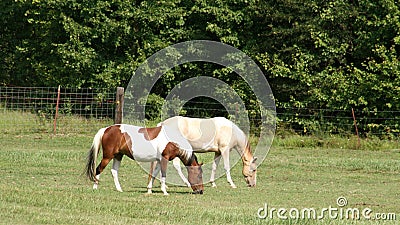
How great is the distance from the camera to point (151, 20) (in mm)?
28734

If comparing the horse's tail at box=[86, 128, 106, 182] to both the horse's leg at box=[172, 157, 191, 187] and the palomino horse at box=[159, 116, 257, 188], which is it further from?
the palomino horse at box=[159, 116, 257, 188]

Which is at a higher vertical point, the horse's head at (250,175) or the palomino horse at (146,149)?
the palomino horse at (146,149)

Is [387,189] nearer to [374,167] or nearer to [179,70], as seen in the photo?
[374,167]

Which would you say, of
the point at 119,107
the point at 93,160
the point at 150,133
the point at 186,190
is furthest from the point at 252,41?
the point at 93,160

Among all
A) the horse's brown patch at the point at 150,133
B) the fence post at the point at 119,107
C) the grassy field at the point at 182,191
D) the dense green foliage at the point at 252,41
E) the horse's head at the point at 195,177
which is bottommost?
the grassy field at the point at 182,191

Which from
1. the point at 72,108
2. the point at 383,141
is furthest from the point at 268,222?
the point at 72,108

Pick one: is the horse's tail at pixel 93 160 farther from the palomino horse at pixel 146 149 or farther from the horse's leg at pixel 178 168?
the horse's leg at pixel 178 168

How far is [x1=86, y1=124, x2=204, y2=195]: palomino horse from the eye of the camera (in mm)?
12539

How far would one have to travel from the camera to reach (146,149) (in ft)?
41.2

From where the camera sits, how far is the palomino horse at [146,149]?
12539 millimetres

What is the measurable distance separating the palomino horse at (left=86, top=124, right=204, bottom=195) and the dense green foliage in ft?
46.5

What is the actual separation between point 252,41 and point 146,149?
16973 mm

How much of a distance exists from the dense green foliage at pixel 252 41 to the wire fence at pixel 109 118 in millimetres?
327

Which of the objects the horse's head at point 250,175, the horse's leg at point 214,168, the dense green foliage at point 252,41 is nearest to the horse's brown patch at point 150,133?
the horse's leg at point 214,168
